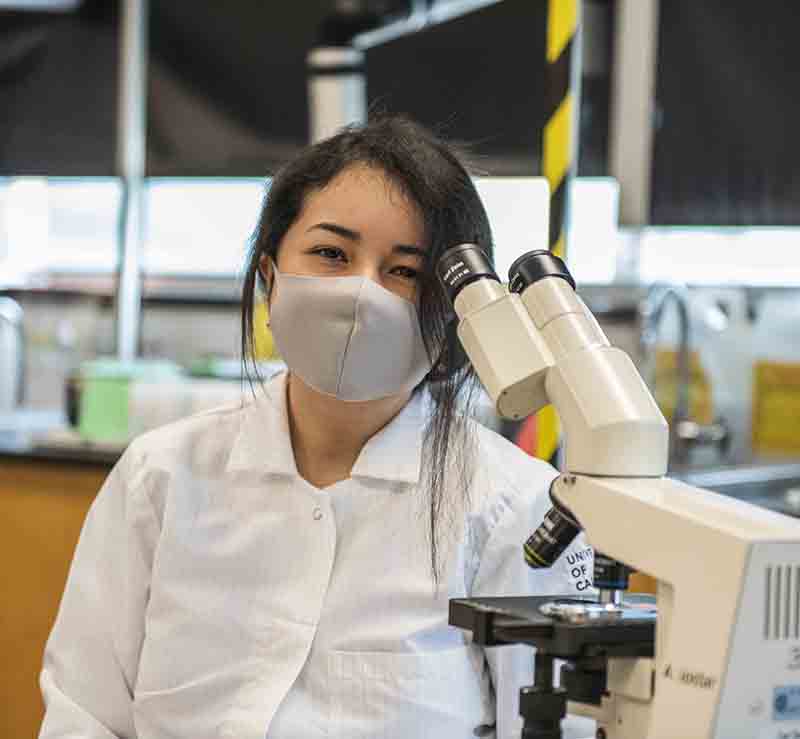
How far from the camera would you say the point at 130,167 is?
15.8 ft

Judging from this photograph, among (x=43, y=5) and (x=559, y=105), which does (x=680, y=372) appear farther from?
(x=43, y=5)

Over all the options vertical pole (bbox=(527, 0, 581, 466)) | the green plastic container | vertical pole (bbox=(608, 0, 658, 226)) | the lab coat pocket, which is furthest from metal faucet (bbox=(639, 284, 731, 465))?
the lab coat pocket

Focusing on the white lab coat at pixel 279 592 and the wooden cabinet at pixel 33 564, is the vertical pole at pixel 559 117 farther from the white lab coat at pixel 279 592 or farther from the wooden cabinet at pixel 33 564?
the wooden cabinet at pixel 33 564

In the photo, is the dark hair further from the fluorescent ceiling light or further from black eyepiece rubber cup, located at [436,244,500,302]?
the fluorescent ceiling light

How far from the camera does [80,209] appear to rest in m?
5.40

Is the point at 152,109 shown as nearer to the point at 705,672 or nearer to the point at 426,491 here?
the point at 426,491

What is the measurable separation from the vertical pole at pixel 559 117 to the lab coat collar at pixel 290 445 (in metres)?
0.44

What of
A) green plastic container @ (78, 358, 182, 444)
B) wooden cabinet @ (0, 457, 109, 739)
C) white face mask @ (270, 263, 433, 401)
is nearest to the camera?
white face mask @ (270, 263, 433, 401)

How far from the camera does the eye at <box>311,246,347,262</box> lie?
1469 millimetres

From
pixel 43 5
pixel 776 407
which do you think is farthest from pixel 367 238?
pixel 43 5

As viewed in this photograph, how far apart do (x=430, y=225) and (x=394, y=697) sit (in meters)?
0.47

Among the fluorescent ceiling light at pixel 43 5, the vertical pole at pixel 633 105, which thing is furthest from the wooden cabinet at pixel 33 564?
the fluorescent ceiling light at pixel 43 5

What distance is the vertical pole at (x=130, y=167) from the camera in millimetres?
4199

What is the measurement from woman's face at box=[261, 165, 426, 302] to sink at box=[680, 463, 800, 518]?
51.6 inches
